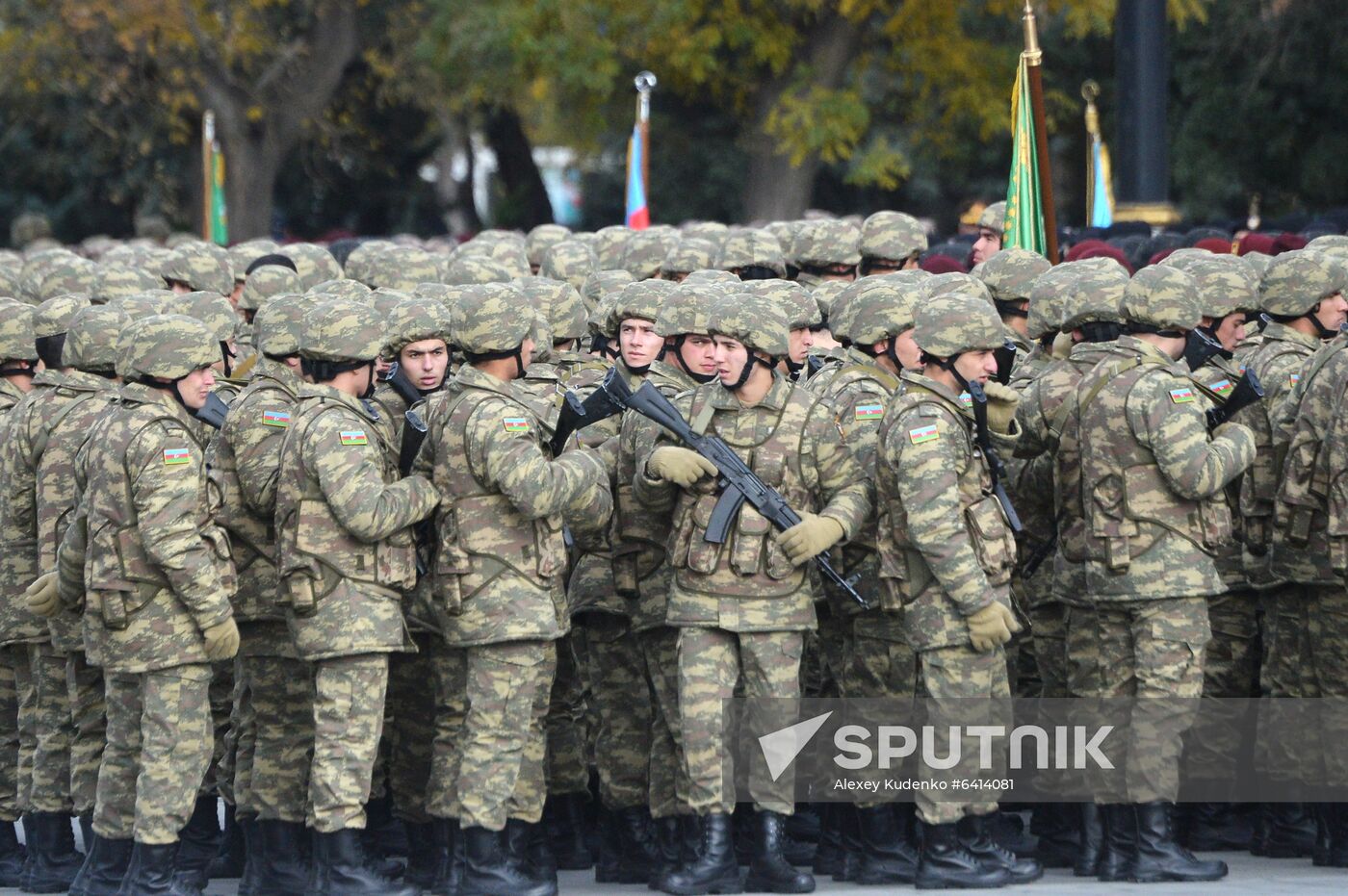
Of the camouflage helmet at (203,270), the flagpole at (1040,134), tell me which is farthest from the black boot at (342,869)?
the flagpole at (1040,134)

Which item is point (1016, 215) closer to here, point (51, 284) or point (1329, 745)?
point (1329, 745)

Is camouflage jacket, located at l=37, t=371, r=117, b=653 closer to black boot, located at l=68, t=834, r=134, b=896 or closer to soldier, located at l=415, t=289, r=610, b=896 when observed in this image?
black boot, located at l=68, t=834, r=134, b=896

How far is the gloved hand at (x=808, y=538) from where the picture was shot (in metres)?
7.68

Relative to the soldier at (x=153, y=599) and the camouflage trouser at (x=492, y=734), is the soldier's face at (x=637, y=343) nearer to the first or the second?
the camouflage trouser at (x=492, y=734)

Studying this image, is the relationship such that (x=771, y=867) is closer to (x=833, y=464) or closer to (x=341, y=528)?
→ (x=833, y=464)

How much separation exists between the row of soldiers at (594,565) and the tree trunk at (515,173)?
2641cm

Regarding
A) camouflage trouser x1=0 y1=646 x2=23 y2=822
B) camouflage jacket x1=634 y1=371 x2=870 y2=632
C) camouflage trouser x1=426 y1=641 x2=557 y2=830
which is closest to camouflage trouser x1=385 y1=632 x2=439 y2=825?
camouflage trouser x1=426 y1=641 x2=557 y2=830

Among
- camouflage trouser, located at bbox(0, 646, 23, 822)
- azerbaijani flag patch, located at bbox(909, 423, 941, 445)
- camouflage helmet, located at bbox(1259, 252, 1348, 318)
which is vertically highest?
camouflage helmet, located at bbox(1259, 252, 1348, 318)

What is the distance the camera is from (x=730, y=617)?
25.5 ft

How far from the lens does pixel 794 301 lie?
9.07 m

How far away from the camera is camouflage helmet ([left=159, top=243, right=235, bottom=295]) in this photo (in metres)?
11.6

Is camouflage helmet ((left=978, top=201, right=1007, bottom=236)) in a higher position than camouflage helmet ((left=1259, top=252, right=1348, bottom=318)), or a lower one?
higher

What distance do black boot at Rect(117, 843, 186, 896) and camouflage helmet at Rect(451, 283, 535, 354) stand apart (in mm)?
2185

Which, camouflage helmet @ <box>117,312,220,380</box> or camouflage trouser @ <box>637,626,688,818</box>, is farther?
camouflage trouser @ <box>637,626,688,818</box>
